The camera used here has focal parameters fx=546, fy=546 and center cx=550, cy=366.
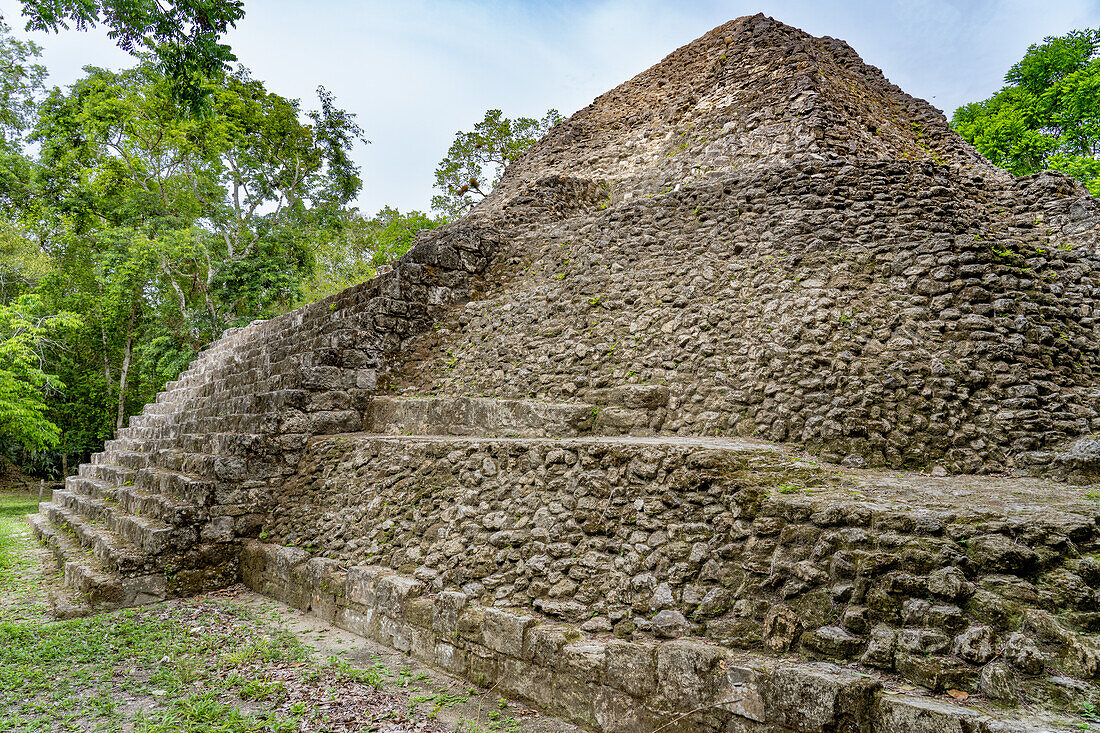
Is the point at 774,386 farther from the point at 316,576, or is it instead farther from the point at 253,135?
the point at 253,135

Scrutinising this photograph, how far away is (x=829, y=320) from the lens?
186 inches

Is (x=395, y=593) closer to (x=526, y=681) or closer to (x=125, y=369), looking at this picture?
(x=526, y=681)

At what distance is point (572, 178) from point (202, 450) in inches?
264

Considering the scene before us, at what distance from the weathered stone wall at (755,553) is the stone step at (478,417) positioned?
2.06 feet

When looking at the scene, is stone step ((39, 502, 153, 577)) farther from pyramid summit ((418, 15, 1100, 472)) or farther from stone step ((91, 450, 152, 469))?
pyramid summit ((418, 15, 1100, 472))

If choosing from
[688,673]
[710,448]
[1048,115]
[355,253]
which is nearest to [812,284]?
[710,448]

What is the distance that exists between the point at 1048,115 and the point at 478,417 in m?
15.2

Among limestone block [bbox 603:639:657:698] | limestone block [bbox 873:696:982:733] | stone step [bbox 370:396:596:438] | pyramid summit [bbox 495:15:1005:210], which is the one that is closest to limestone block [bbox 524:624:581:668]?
limestone block [bbox 603:639:657:698]

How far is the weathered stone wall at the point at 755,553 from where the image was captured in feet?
7.06

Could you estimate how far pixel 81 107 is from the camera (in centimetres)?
1470

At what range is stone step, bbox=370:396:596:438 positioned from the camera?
4910mm

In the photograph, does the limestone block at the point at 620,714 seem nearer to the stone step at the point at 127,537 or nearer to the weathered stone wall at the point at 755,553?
the weathered stone wall at the point at 755,553

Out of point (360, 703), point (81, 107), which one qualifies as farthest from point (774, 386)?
point (81, 107)

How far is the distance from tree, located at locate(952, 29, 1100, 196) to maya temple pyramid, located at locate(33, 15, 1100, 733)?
610 cm
